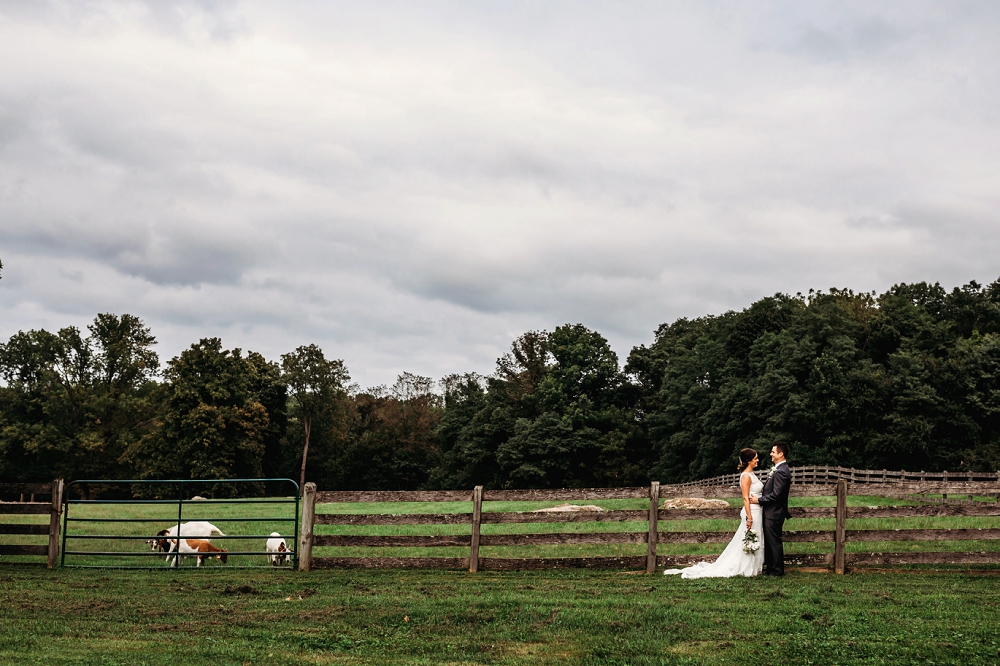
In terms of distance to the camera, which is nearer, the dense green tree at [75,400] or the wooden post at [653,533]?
the wooden post at [653,533]

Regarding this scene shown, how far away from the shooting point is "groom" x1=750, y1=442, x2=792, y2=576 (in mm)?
11891

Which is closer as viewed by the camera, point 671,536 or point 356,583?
point 356,583

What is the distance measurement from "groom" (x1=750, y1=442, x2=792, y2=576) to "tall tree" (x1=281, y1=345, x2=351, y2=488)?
63060mm

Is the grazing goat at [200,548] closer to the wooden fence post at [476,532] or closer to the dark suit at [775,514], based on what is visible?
the wooden fence post at [476,532]

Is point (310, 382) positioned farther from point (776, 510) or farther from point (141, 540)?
point (776, 510)

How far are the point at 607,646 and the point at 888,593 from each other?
426 cm

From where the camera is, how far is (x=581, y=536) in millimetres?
12844

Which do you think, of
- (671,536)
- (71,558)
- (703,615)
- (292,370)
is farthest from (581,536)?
(292,370)

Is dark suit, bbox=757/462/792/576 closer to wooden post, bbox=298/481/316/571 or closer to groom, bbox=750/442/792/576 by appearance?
groom, bbox=750/442/792/576

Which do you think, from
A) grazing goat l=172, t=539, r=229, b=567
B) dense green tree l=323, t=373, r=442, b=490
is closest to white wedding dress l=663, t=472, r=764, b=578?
grazing goat l=172, t=539, r=229, b=567

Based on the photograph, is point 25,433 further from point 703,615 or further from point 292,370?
point 703,615

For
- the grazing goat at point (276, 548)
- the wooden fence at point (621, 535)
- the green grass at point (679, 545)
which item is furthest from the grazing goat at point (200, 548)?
the wooden fence at point (621, 535)

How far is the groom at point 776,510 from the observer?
39.0 feet

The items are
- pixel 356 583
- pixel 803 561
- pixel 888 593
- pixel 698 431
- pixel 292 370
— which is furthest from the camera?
pixel 292 370
